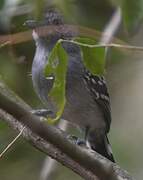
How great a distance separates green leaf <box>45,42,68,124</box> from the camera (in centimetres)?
163

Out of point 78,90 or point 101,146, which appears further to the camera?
point 101,146

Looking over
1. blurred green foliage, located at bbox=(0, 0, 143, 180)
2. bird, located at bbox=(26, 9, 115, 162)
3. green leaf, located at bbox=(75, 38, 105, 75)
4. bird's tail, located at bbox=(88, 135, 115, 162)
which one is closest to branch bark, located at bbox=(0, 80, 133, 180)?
green leaf, located at bbox=(75, 38, 105, 75)

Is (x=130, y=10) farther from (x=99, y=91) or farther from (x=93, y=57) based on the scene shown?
(x=99, y=91)

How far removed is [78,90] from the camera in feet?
11.8

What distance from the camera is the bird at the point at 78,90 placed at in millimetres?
3469

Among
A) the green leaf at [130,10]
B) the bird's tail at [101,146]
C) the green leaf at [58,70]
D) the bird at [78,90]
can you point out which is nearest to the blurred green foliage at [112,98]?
the bird's tail at [101,146]

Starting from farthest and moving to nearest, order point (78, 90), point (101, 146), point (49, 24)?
point (101, 146)
point (78, 90)
point (49, 24)

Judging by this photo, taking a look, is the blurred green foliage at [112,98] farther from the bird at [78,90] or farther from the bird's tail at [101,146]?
the bird at [78,90]

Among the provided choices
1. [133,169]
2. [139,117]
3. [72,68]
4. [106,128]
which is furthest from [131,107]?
[72,68]

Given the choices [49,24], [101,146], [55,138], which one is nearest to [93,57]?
[55,138]

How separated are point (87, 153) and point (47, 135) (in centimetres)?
17

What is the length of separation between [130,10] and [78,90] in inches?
64.2

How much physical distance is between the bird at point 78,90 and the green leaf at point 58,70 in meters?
1.59

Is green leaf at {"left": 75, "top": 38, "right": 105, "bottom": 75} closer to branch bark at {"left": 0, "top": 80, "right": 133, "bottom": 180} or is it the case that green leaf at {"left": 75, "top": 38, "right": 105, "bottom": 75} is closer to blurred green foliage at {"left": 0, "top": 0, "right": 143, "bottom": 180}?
branch bark at {"left": 0, "top": 80, "right": 133, "bottom": 180}
